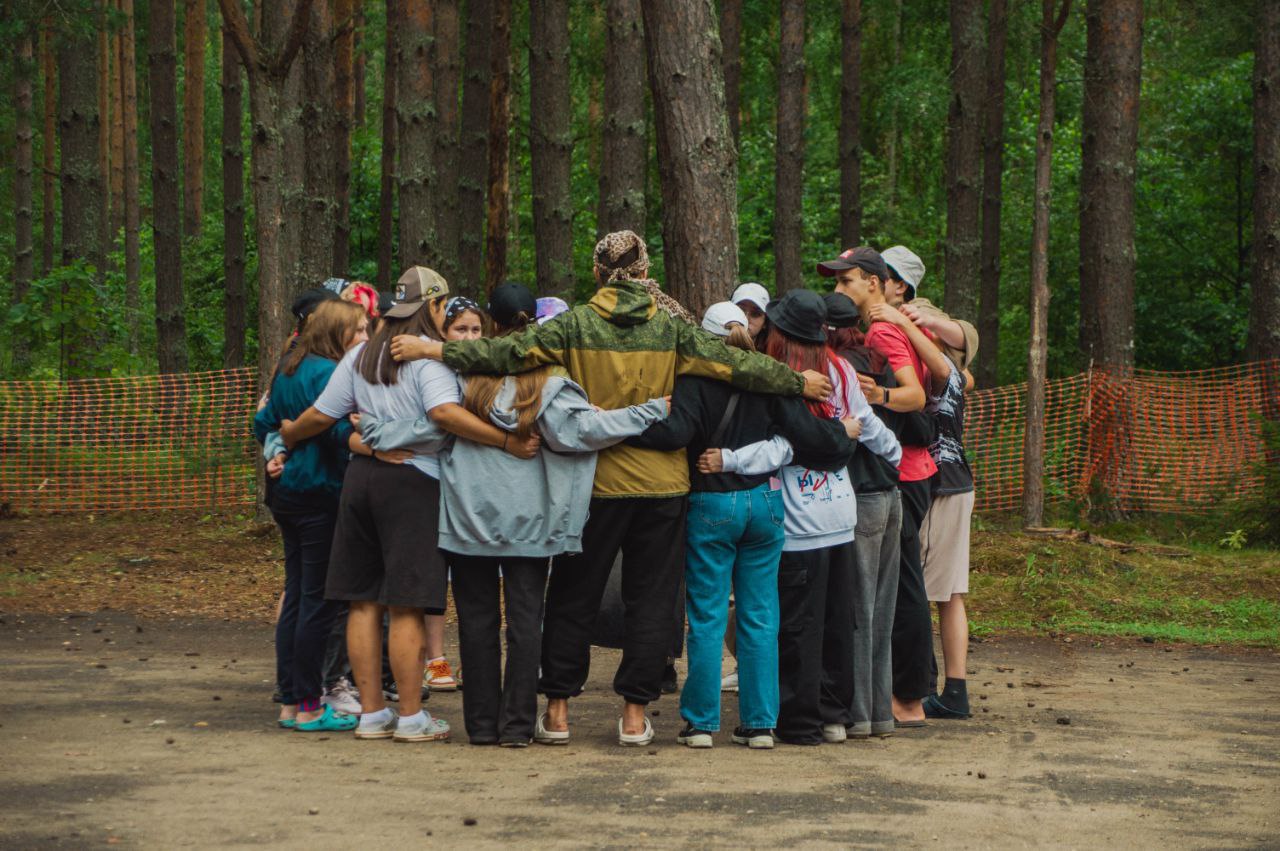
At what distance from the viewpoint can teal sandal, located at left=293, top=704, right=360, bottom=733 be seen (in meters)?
6.59

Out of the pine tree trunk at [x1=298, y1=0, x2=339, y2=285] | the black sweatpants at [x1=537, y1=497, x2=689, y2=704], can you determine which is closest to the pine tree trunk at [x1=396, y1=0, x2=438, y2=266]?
the pine tree trunk at [x1=298, y1=0, x2=339, y2=285]

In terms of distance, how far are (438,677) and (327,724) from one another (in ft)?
3.82

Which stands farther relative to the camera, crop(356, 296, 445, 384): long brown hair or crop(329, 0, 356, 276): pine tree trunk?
crop(329, 0, 356, 276): pine tree trunk

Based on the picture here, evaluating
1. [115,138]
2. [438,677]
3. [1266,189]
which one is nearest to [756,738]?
[438,677]

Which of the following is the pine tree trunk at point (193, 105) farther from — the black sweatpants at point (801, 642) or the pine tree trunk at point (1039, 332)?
the black sweatpants at point (801, 642)

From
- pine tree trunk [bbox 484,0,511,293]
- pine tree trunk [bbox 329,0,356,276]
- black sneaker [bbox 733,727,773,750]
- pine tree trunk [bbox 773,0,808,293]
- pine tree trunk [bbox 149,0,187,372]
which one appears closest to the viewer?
black sneaker [bbox 733,727,773,750]

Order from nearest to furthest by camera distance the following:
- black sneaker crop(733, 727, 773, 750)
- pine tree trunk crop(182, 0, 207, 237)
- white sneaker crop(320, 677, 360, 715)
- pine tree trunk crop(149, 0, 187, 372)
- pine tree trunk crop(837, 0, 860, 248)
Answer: black sneaker crop(733, 727, 773, 750), white sneaker crop(320, 677, 360, 715), pine tree trunk crop(149, 0, 187, 372), pine tree trunk crop(837, 0, 860, 248), pine tree trunk crop(182, 0, 207, 237)

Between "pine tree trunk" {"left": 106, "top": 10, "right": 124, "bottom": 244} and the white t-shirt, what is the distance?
33.2 meters

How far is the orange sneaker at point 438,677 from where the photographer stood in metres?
7.72

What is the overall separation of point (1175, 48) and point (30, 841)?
33.3 meters

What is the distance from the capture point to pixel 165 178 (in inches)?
866

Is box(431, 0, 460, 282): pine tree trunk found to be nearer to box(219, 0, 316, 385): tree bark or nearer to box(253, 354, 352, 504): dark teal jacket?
box(219, 0, 316, 385): tree bark

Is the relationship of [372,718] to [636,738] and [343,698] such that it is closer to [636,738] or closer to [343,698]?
[343,698]

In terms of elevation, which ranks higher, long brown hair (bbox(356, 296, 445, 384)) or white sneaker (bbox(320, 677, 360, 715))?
long brown hair (bbox(356, 296, 445, 384))
